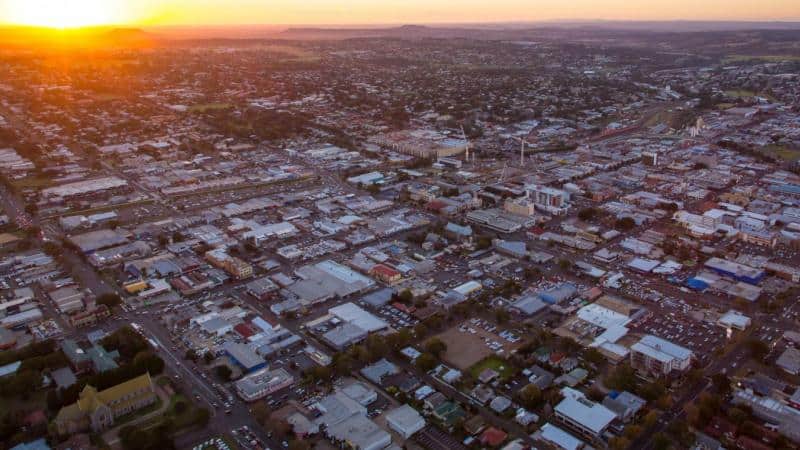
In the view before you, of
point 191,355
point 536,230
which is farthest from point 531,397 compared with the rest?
point 536,230

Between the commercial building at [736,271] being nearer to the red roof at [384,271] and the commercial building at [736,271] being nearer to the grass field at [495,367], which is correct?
the grass field at [495,367]

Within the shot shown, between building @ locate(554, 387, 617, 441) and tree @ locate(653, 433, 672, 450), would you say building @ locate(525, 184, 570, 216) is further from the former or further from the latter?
tree @ locate(653, 433, 672, 450)

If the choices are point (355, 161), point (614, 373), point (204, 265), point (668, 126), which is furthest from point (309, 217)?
point (668, 126)

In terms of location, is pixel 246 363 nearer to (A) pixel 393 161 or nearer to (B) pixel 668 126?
(A) pixel 393 161

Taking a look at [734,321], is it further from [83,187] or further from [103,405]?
[83,187]

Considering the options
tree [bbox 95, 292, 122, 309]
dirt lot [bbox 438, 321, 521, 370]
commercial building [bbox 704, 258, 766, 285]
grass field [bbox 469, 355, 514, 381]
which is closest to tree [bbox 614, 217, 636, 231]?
commercial building [bbox 704, 258, 766, 285]

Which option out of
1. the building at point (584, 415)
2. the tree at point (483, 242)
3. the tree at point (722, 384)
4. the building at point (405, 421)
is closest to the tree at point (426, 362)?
the building at point (405, 421)
